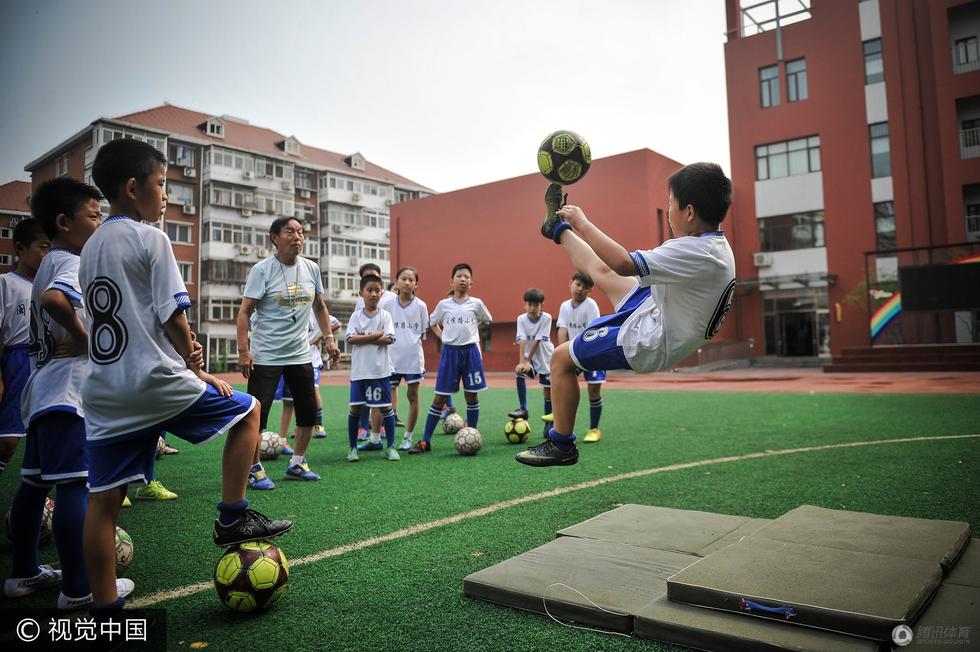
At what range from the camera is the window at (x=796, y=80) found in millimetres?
28375

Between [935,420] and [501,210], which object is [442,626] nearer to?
[935,420]

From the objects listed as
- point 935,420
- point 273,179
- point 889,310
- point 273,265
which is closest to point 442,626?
point 273,265

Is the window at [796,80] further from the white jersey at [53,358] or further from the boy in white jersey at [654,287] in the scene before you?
the white jersey at [53,358]

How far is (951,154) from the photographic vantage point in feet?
80.6

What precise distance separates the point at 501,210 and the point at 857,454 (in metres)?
27.1

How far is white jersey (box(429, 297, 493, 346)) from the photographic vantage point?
27.1 feet

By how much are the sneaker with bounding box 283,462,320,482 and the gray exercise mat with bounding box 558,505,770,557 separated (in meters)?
3.01

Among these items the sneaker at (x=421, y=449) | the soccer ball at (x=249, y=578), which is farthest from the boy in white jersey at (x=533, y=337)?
the soccer ball at (x=249, y=578)

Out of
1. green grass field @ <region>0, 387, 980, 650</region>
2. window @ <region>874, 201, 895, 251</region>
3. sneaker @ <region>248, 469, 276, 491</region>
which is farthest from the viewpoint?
window @ <region>874, 201, 895, 251</region>

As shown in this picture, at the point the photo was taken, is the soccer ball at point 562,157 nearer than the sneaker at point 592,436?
Yes

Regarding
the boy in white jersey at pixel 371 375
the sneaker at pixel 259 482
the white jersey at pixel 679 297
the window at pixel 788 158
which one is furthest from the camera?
the window at pixel 788 158

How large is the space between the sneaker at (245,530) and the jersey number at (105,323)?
2.98ft

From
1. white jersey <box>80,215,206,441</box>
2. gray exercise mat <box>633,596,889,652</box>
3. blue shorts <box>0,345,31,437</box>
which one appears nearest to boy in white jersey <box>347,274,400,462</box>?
blue shorts <box>0,345,31,437</box>

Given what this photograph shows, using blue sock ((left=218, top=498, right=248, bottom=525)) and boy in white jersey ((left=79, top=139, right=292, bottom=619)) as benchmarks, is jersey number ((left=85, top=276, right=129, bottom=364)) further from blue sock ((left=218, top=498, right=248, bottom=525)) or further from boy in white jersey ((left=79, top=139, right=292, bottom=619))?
blue sock ((left=218, top=498, right=248, bottom=525))
